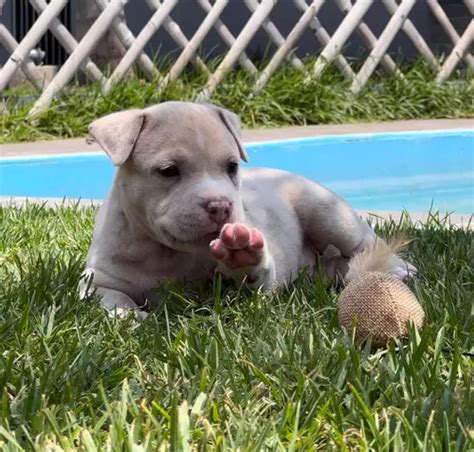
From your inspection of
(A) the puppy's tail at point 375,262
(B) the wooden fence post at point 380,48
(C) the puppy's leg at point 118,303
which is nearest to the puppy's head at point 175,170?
(C) the puppy's leg at point 118,303

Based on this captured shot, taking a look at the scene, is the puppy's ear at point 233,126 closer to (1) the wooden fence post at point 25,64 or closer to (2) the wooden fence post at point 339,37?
(1) the wooden fence post at point 25,64

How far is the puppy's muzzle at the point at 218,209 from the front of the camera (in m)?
2.66

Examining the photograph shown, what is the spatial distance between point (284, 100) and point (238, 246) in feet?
19.0

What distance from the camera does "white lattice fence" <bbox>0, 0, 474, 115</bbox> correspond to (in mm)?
7543

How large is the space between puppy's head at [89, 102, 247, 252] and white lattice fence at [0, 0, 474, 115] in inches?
185

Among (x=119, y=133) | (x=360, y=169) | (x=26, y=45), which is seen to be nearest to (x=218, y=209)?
(x=119, y=133)

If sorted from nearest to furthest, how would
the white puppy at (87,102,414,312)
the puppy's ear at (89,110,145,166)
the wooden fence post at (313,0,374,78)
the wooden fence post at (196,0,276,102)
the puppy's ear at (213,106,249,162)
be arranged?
the white puppy at (87,102,414,312), the puppy's ear at (89,110,145,166), the puppy's ear at (213,106,249,162), the wooden fence post at (196,0,276,102), the wooden fence post at (313,0,374,78)

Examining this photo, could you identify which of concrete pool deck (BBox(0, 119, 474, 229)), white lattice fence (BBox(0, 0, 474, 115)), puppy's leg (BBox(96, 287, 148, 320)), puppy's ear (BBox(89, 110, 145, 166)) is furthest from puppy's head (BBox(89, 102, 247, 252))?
white lattice fence (BBox(0, 0, 474, 115))

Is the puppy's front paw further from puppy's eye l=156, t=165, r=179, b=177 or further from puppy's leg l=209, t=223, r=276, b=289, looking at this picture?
puppy's eye l=156, t=165, r=179, b=177

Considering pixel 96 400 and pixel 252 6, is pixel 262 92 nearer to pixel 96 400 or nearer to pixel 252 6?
pixel 252 6

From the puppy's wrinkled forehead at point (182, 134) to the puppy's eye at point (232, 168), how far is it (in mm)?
30

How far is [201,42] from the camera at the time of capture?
8688 millimetres

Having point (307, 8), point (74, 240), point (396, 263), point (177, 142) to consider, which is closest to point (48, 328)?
point (177, 142)

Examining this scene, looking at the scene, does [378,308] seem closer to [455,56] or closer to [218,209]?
[218,209]
